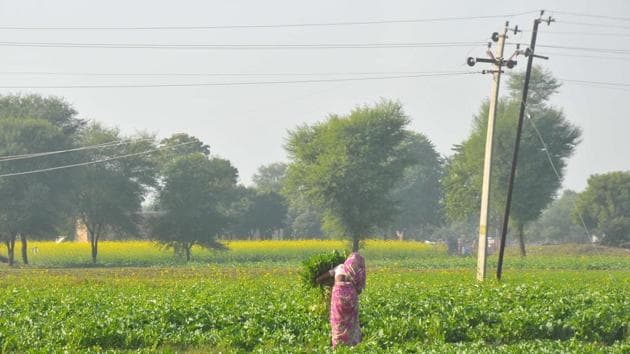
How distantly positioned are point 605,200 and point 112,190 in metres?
66.2

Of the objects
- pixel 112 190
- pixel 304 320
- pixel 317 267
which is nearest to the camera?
pixel 317 267

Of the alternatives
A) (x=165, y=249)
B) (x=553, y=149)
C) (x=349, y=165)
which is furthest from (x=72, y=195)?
(x=553, y=149)

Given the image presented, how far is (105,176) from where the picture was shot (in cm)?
7744

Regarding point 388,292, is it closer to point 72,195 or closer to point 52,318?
point 52,318

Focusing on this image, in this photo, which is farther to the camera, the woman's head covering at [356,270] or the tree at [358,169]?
the tree at [358,169]

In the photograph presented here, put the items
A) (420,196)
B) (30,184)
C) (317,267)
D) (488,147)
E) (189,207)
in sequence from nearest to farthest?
(317,267) < (488,147) < (30,184) < (189,207) < (420,196)

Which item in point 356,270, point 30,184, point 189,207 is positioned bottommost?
Result: point 356,270

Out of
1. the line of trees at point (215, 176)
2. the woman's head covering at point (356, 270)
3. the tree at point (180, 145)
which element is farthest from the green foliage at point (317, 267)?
the tree at point (180, 145)

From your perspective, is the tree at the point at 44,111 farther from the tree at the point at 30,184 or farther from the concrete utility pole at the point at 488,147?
the concrete utility pole at the point at 488,147

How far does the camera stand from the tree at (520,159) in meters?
88.5

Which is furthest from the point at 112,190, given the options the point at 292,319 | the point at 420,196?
the point at 420,196

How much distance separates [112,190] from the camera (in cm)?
7669

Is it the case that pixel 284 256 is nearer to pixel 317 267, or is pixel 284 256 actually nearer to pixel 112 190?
pixel 112 190

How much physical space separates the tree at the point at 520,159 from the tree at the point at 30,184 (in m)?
36.4
